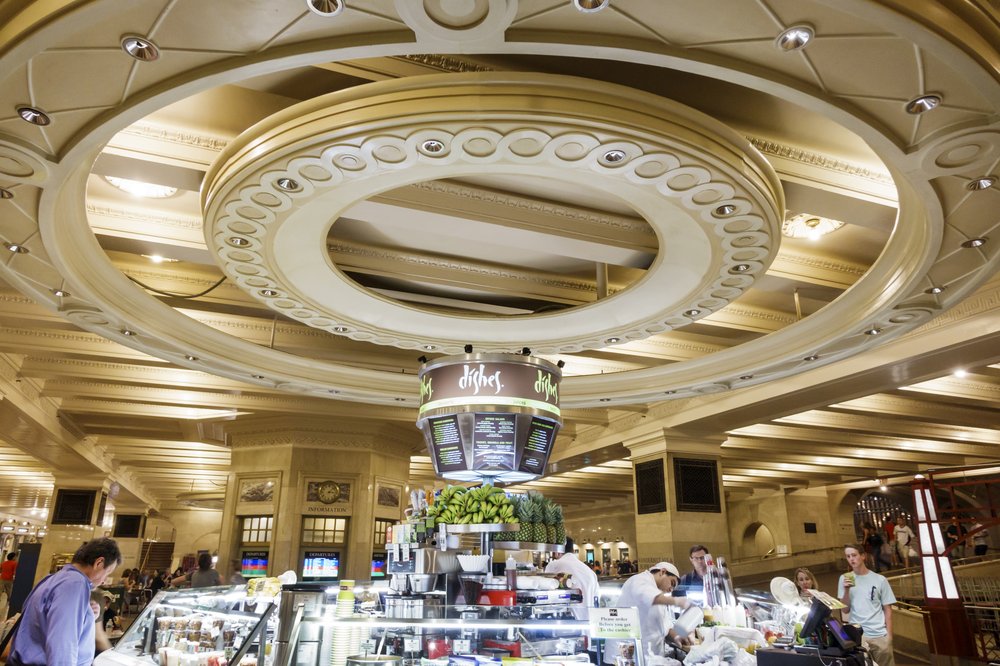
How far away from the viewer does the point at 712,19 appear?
9.79 feet

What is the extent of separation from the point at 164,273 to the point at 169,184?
270cm

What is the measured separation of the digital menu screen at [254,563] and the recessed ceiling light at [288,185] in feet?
30.5

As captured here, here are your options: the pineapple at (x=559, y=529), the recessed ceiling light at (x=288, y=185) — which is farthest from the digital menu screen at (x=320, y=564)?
the recessed ceiling light at (x=288, y=185)

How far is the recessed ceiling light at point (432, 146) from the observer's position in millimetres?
4078

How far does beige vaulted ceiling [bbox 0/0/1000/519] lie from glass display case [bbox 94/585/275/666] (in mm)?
2727

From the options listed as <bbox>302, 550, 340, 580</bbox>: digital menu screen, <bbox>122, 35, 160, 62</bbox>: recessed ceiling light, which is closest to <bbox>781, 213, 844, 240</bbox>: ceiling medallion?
<bbox>122, 35, 160, 62</bbox>: recessed ceiling light

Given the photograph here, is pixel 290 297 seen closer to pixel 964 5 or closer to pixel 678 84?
pixel 678 84

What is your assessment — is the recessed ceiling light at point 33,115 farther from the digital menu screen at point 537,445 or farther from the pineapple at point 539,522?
the digital menu screen at point 537,445

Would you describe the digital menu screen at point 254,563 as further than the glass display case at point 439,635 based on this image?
Yes

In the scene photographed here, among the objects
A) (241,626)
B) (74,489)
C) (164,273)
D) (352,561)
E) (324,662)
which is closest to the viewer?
(324,662)

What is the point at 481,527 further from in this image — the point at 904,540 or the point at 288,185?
the point at 904,540

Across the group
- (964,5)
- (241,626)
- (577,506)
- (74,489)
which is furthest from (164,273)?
(577,506)

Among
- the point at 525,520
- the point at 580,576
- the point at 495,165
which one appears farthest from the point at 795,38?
the point at 580,576

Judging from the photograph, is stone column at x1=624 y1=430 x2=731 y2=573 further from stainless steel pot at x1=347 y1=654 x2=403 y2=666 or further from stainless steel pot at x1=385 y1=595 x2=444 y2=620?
stainless steel pot at x1=347 y1=654 x2=403 y2=666
